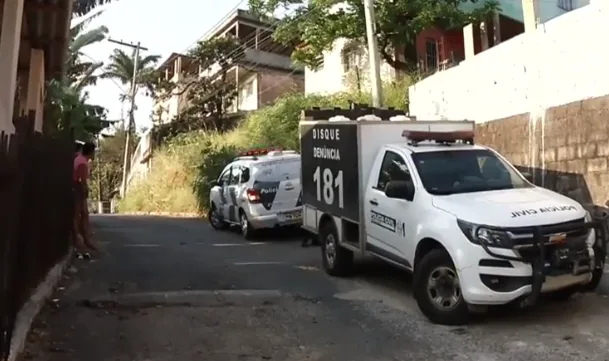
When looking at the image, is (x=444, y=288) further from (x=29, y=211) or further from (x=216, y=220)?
(x=216, y=220)

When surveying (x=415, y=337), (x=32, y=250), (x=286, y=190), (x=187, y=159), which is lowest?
(x=415, y=337)

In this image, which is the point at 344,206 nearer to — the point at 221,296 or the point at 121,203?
the point at 221,296

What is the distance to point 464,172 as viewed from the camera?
8266 millimetres

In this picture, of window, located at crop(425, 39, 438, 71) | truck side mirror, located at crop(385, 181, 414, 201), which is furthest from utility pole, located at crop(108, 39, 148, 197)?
truck side mirror, located at crop(385, 181, 414, 201)

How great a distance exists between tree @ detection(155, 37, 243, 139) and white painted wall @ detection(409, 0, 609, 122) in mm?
22965

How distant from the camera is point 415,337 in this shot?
6703 mm

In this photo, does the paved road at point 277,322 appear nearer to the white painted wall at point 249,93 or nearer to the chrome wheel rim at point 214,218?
the chrome wheel rim at point 214,218

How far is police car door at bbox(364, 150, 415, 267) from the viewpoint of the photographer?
806cm

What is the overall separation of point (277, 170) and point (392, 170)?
6208 mm

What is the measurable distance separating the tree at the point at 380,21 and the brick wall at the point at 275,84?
11.1 m

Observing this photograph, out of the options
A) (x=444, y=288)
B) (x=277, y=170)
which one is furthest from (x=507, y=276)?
(x=277, y=170)

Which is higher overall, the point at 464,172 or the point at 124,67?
the point at 124,67

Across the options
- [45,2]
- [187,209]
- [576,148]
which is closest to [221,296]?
[576,148]

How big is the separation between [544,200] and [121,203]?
33.9 metres
